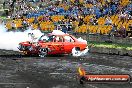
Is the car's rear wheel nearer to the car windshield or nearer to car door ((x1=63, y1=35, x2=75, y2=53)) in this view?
the car windshield

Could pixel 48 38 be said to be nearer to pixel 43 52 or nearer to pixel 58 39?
Answer: pixel 58 39

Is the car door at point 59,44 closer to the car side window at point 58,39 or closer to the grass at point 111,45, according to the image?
the car side window at point 58,39

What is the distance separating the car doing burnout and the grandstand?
5186 millimetres

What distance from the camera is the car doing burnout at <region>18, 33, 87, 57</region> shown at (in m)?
23.4

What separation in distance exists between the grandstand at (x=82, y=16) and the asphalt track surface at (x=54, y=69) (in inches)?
249

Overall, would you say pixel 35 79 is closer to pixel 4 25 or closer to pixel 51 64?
pixel 51 64

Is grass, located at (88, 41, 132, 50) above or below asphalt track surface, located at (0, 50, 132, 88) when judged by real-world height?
above

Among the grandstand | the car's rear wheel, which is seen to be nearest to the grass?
the grandstand

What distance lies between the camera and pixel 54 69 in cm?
1856

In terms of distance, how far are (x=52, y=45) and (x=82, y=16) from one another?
11.9m

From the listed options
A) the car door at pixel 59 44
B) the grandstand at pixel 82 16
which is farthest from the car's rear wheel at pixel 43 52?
the grandstand at pixel 82 16

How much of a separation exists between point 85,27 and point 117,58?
8.90 meters

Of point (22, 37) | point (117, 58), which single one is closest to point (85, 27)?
point (22, 37)

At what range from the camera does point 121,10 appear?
106 feet
